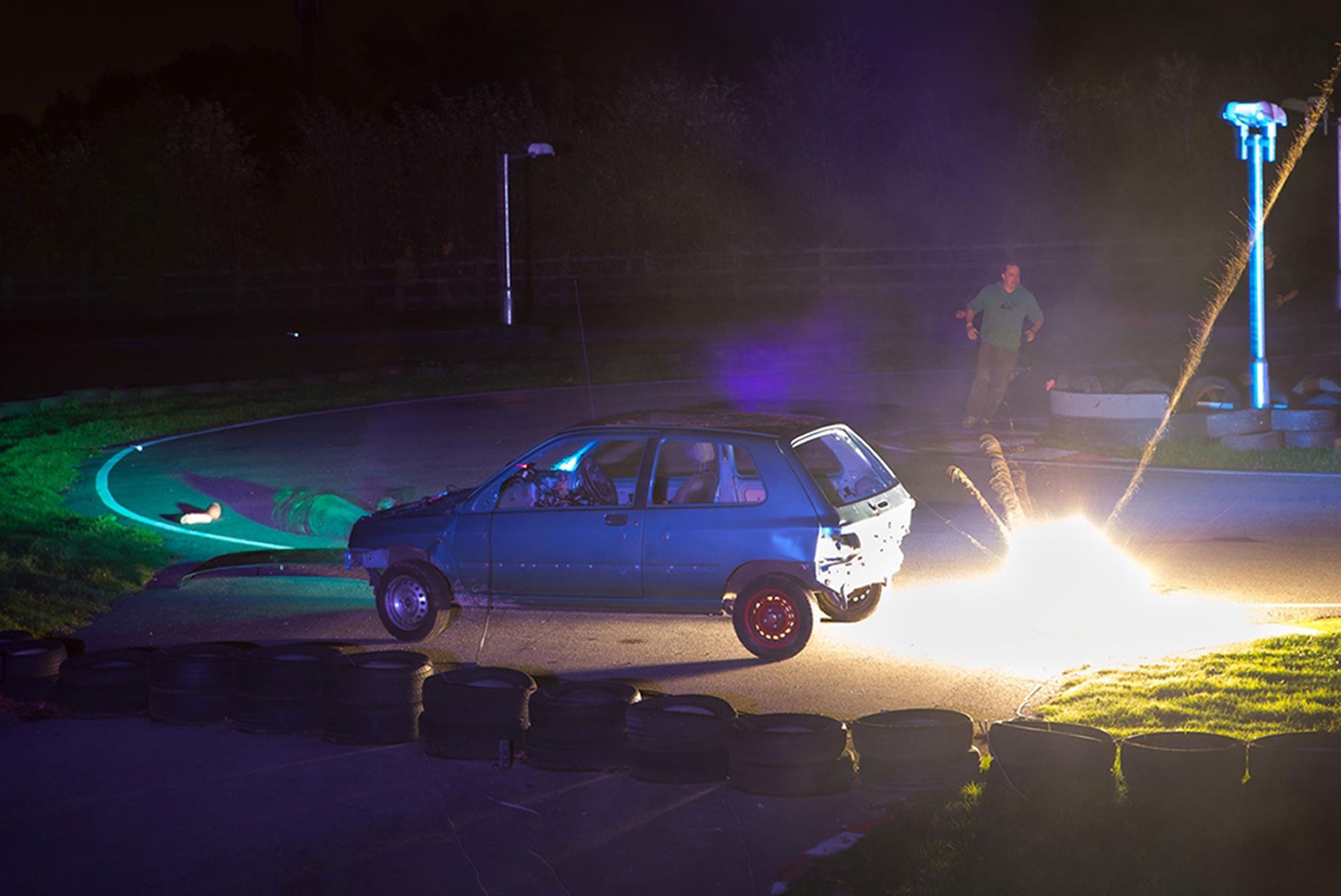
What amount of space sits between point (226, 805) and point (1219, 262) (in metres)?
47.0

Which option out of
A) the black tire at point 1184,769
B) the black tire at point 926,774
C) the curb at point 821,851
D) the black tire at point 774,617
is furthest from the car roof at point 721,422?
the black tire at point 1184,769

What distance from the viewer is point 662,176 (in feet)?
180

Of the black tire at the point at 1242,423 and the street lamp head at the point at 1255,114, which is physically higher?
the street lamp head at the point at 1255,114

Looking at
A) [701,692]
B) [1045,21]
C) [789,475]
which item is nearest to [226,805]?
[701,692]

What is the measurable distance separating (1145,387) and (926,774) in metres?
13.5

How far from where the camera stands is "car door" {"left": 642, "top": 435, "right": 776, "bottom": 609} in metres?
9.30

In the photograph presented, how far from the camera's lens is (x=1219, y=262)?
160ft

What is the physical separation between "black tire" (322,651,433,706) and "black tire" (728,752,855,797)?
1.84 metres

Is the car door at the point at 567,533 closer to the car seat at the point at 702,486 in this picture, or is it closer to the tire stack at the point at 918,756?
the car seat at the point at 702,486

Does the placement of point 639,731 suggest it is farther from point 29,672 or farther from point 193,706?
point 29,672

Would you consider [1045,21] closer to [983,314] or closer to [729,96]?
[729,96]

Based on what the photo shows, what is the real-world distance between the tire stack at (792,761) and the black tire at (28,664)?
159 inches

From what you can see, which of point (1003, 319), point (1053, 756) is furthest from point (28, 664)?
point (1003, 319)

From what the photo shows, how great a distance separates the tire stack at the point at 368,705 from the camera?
7621mm
